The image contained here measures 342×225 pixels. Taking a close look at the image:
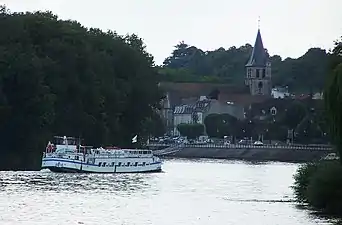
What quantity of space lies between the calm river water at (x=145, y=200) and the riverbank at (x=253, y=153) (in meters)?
65.8

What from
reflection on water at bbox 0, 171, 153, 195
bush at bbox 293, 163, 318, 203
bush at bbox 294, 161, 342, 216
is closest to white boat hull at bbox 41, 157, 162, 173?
reflection on water at bbox 0, 171, 153, 195

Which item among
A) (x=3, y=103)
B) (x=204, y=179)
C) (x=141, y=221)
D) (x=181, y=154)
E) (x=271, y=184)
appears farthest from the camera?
(x=181, y=154)

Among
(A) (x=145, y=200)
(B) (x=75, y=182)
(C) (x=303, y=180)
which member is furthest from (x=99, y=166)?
(C) (x=303, y=180)

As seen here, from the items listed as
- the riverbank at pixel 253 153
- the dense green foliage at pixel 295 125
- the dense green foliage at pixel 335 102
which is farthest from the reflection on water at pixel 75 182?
the dense green foliage at pixel 295 125

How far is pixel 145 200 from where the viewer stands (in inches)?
2589

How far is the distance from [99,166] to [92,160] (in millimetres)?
981

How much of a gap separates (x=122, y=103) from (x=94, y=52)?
6172 mm

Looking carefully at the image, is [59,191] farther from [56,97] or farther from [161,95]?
[161,95]

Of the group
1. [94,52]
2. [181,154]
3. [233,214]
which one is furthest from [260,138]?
[233,214]

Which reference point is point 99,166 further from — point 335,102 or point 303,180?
point 335,102

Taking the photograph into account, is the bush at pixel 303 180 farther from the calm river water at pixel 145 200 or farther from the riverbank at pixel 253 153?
the riverbank at pixel 253 153

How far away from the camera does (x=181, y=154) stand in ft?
583

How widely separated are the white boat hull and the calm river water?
13.8 ft

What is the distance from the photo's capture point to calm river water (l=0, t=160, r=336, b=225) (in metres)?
52.7
